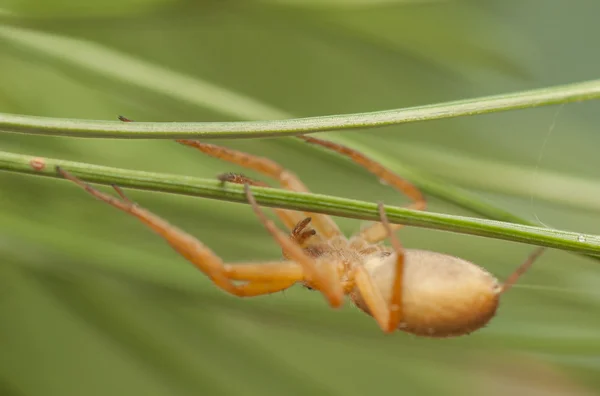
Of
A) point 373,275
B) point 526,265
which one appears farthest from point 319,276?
point 526,265

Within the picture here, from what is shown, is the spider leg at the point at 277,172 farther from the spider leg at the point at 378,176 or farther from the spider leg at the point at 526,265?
the spider leg at the point at 526,265

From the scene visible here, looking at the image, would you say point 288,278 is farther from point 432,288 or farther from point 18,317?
point 18,317

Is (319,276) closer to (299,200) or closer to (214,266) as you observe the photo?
(214,266)

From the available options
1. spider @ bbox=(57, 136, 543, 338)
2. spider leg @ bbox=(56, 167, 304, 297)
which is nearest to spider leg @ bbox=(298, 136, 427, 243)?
spider @ bbox=(57, 136, 543, 338)

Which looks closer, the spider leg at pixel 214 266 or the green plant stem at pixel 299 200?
the green plant stem at pixel 299 200

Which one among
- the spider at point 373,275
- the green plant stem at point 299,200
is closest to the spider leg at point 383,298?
the spider at point 373,275

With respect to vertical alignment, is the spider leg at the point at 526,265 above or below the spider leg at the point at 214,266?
above

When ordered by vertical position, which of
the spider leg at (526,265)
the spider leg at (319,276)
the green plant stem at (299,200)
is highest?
the spider leg at (526,265)

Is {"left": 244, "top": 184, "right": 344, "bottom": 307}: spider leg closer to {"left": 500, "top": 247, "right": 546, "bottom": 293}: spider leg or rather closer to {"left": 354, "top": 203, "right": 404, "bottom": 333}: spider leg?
{"left": 354, "top": 203, "right": 404, "bottom": 333}: spider leg
